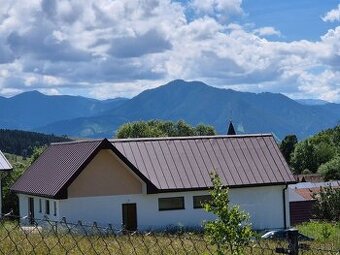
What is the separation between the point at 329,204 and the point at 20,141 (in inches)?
5010

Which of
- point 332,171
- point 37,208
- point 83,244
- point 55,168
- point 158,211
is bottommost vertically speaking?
point 332,171

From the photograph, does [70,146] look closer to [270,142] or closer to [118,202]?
[118,202]

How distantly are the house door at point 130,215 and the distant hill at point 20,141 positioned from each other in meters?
119

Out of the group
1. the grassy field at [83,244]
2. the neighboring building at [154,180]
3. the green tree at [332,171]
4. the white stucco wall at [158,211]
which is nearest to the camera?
the grassy field at [83,244]

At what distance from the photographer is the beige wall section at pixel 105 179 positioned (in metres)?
33.0

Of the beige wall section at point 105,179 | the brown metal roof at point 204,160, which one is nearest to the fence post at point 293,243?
the beige wall section at point 105,179

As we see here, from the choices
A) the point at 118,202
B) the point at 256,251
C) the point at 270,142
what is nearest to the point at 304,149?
the point at 270,142

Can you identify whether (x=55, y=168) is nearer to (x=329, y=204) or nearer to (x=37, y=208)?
(x=37, y=208)

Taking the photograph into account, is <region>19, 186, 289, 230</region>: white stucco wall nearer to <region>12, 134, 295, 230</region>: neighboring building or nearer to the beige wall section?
<region>12, 134, 295, 230</region>: neighboring building

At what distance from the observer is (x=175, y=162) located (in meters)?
35.5

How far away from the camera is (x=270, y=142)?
38.3 meters

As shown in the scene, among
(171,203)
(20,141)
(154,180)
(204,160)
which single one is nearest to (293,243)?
(154,180)

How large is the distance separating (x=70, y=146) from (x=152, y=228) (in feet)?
20.6

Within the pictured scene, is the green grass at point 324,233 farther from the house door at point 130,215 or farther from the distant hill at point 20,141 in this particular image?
the distant hill at point 20,141
